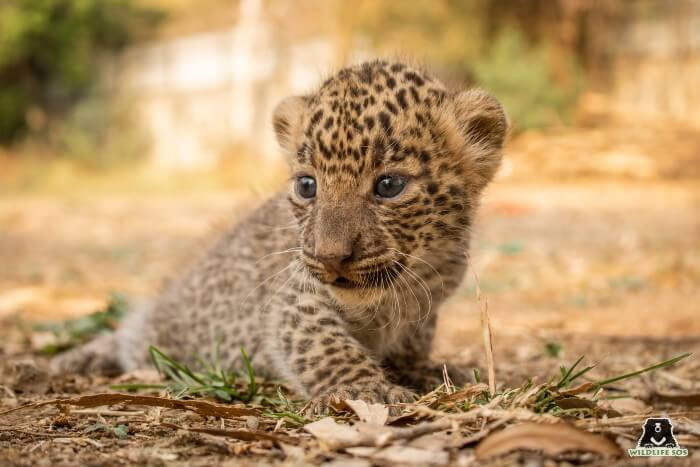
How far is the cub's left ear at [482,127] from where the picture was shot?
16.3 feet

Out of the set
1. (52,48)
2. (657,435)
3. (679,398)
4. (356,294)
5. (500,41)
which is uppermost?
(52,48)

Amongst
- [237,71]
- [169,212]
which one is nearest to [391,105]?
[169,212]

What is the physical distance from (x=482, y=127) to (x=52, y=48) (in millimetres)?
35436

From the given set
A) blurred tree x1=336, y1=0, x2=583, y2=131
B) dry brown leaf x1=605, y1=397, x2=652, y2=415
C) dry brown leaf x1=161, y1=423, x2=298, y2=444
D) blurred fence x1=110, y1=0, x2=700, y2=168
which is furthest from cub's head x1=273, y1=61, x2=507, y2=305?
blurred tree x1=336, y1=0, x2=583, y2=131

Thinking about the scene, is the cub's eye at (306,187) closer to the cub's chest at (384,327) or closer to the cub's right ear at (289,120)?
the cub's right ear at (289,120)

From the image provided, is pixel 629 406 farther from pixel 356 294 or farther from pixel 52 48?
pixel 52 48

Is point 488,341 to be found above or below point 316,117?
below

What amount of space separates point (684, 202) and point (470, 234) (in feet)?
47.1

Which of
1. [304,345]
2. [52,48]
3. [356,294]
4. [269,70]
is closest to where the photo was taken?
[356,294]

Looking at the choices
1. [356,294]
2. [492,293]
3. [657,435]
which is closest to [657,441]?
[657,435]

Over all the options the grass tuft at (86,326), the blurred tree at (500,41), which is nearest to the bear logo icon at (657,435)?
the grass tuft at (86,326)

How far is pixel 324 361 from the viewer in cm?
447

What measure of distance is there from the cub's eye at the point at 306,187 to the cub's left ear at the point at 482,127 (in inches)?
38.5

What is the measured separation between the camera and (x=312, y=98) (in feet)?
16.5
